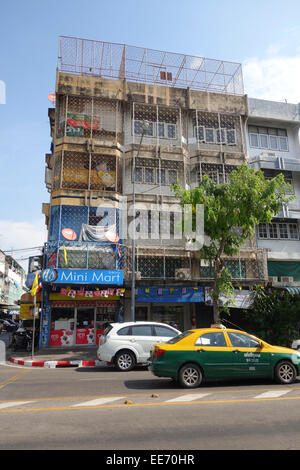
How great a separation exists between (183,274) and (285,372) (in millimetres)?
10772

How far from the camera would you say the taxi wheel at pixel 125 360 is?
463 inches

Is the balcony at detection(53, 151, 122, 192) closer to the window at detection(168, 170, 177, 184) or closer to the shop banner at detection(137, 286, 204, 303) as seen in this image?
the window at detection(168, 170, 177, 184)

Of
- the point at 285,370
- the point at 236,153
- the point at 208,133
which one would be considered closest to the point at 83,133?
the point at 208,133

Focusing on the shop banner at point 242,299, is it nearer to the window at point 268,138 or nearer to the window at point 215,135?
the window at point 215,135

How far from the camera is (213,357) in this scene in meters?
8.58

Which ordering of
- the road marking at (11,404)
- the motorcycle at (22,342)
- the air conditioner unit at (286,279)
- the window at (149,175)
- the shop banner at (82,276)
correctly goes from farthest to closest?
the window at (149,175)
the air conditioner unit at (286,279)
the motorcycle at (22,342)
the shop banner at (82,276)
the road marking at (11,404)

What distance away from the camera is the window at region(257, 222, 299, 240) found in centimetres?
2253

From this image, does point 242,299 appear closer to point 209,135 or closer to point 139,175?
point 139,175

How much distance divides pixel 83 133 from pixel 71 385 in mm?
16124

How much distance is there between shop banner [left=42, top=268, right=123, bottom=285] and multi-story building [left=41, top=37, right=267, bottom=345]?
2.0 inches

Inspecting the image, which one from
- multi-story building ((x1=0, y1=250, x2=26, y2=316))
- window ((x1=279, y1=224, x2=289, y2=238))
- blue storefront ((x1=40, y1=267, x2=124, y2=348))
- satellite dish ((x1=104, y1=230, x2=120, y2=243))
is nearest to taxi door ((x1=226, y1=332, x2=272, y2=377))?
blue storefront ((x1=40, y1=267, x2=124, y2=348))

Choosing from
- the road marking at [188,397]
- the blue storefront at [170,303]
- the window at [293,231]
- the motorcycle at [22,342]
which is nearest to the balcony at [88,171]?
the blue storefront at [170,303]

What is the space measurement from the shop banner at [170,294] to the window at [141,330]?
22.2 ft

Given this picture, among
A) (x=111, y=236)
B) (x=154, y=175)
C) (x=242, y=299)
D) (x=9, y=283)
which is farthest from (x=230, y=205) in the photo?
(x=9, y=283)
